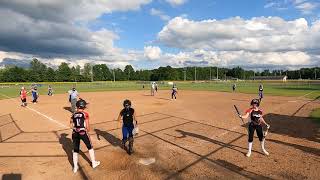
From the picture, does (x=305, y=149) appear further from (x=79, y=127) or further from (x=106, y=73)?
(x=106, y=73)

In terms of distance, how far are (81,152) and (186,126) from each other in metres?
5.74

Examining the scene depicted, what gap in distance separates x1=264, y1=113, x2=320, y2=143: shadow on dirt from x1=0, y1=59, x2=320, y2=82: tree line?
109m

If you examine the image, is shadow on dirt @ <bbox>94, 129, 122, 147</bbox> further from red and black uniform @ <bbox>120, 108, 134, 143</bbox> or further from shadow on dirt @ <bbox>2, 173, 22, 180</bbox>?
shadow on dirt @ <bbox>2, 173, 22, 180</bbox>

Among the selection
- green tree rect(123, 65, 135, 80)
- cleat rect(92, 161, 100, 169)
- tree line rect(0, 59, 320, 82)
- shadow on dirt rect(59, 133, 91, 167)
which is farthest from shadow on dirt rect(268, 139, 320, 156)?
green tree rect(123, 65, 135, 80)

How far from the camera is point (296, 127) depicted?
13180 mm

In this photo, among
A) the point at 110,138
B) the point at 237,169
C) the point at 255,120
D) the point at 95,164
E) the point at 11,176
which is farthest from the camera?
the point at 110,138

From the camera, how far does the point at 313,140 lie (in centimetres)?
1052

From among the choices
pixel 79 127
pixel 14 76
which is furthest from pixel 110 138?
pixel 14 76

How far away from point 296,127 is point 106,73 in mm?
151179

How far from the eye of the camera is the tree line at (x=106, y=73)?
116812 mm

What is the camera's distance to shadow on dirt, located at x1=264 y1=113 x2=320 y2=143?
11.4m

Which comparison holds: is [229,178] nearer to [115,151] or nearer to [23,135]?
[115,151]

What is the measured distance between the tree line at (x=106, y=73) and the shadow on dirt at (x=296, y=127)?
109 m

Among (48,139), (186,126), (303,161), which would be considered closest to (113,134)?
(48,139)
